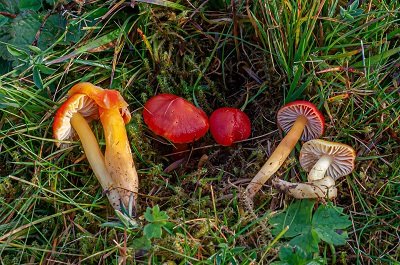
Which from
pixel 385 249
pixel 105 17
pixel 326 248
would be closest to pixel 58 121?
pixel 105 17

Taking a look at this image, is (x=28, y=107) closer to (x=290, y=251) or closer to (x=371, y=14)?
(x=290, y=251)

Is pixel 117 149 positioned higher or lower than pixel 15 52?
lower

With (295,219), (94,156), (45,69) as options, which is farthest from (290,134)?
(45,69)

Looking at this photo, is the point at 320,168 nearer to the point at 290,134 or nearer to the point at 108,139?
the point at 290,134

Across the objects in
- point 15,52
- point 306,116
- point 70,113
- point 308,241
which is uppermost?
point 15,52

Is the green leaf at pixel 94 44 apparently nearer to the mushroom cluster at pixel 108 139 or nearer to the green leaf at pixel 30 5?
the mushroom cluster at pixel 108 139
